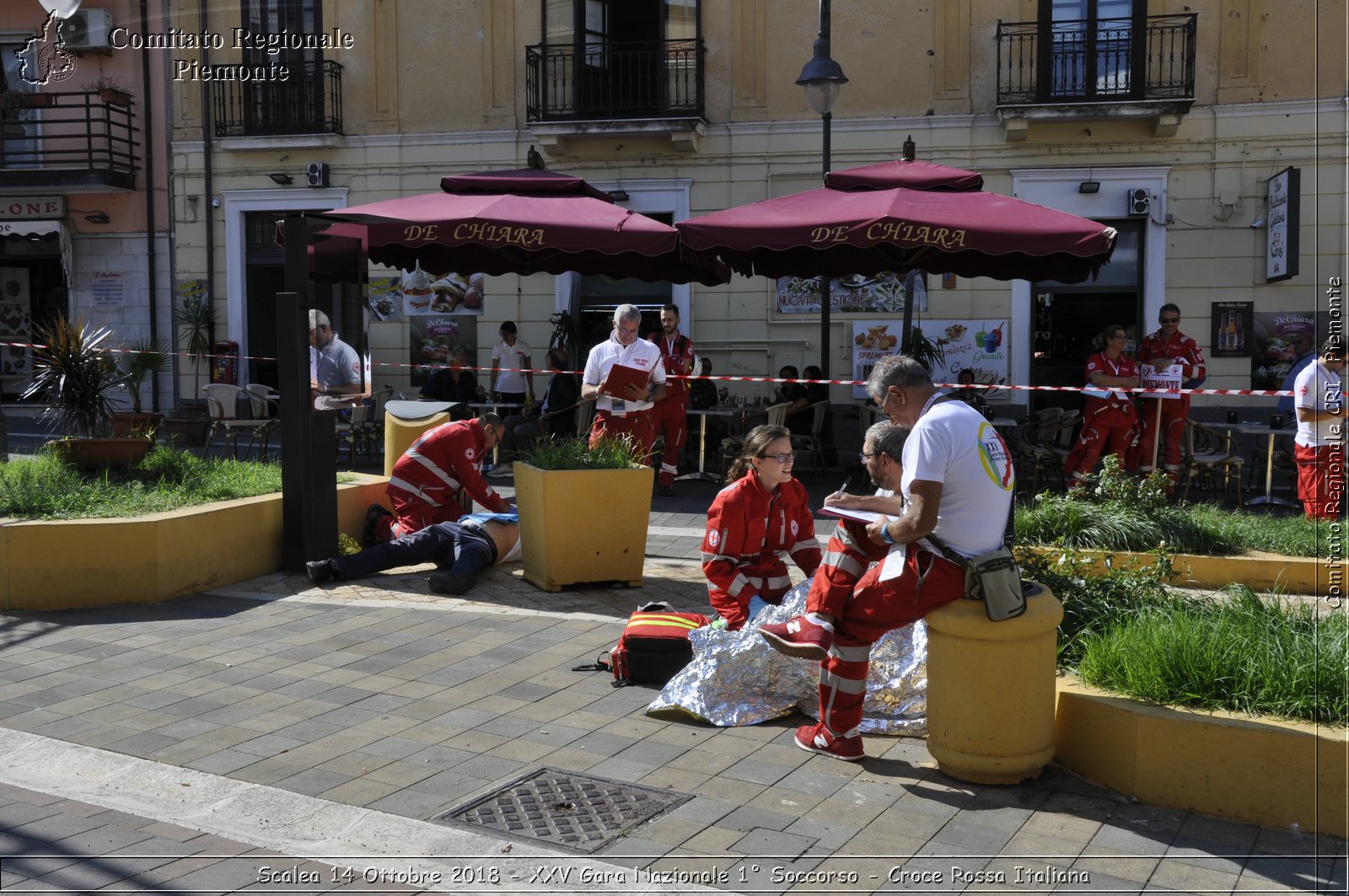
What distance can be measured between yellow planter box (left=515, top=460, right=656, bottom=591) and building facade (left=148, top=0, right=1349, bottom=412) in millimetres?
7193

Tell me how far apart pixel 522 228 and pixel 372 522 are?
313 centimetres

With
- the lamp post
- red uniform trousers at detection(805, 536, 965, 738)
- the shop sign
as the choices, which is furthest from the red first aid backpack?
the shop sign

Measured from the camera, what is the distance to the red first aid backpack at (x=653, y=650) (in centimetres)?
600

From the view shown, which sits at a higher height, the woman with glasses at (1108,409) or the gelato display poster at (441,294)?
the gelato display poster at (441,294)

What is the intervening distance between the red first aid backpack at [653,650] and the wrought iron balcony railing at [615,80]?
41.6 feet

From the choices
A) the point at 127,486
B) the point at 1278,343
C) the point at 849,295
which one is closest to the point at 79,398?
the point at 127,486

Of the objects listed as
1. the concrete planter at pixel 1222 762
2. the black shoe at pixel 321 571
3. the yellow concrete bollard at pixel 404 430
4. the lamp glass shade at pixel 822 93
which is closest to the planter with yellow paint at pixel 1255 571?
the concrete planter at pixel 1222 762

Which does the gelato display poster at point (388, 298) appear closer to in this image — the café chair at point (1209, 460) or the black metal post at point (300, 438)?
the black metal post at point (300, 438)

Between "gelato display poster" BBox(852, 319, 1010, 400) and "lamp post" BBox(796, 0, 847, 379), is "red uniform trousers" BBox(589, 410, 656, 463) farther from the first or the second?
"gelato display poster" BBox(852, 319, 1010, 400)

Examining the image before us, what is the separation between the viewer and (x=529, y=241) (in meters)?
10.8

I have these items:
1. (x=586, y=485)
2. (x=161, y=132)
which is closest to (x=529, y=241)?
(x=586, y=485)

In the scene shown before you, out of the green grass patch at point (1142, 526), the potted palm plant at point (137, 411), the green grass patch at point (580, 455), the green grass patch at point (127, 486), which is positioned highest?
the potted palm plant at point (137, 411)

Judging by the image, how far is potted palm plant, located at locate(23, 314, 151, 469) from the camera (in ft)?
29.0

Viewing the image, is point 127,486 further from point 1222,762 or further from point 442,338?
point 442,338
